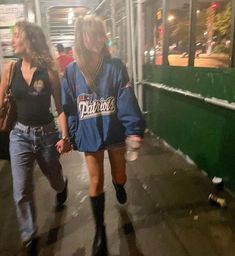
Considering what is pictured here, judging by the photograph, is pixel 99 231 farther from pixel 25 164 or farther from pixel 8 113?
pixel 8 113

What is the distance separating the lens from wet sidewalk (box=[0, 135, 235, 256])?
2.75 m

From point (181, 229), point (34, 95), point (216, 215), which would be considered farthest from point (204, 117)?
point (34, 95)

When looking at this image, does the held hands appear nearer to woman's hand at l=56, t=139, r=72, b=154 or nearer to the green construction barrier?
woman's hand at l=56, t=139, r=72, b=154

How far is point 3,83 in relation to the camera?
258 cm

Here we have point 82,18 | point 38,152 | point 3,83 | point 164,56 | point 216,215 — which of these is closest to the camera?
point 82,18

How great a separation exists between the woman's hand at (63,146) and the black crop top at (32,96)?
218mm

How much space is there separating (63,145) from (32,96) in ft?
1.52

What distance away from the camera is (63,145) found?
8.76 feet

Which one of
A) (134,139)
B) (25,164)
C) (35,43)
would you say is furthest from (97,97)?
(25,164)

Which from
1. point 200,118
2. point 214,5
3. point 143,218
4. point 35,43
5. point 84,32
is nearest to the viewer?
point 84,32

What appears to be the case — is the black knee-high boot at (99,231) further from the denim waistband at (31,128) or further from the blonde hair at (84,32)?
the blonde hair at (84,32)

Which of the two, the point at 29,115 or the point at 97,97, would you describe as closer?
the point at 97,97

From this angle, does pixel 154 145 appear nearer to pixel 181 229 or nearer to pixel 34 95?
pixel 181 229

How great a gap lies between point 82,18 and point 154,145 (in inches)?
138
